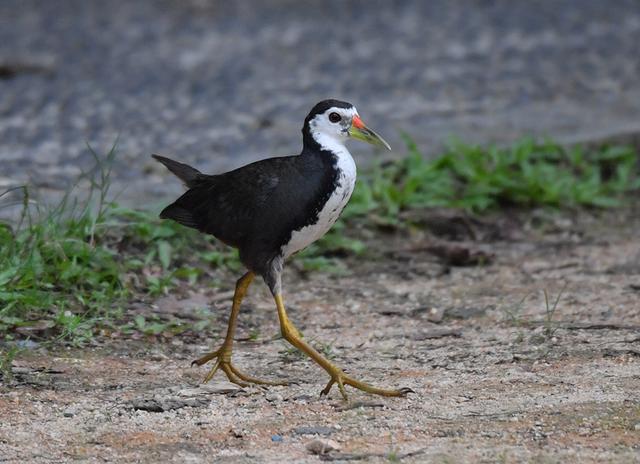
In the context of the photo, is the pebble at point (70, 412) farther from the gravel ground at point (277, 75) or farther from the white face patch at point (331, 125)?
the gravel ground at point (277, 75)

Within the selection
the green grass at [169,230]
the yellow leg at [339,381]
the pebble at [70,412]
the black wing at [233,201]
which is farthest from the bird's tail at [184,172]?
the pebble at [70,412]

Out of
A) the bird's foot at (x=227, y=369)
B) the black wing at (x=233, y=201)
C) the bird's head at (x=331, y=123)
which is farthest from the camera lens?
the bird's head at (x=331, y=123)

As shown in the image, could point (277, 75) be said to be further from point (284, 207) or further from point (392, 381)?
point (392, 381)

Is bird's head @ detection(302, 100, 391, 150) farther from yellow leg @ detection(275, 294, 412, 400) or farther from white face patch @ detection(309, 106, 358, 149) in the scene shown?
yellow leg @ detection(275, 294, 412, 400)

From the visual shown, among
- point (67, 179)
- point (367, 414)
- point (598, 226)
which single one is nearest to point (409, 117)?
point (598, 226)

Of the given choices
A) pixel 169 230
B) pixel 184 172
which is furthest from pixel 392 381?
pixel 169 230

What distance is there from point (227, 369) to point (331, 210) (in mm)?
745

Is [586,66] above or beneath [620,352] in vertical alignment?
above

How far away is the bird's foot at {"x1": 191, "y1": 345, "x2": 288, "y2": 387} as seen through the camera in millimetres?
4504

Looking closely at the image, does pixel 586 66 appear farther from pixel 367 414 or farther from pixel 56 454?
pixel 56 454

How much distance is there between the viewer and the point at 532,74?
32.3 ft

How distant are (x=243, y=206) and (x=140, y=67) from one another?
17.8 feet

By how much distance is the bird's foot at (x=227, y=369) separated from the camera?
4504 mm

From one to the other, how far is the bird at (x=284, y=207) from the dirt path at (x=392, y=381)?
0.14 meters
